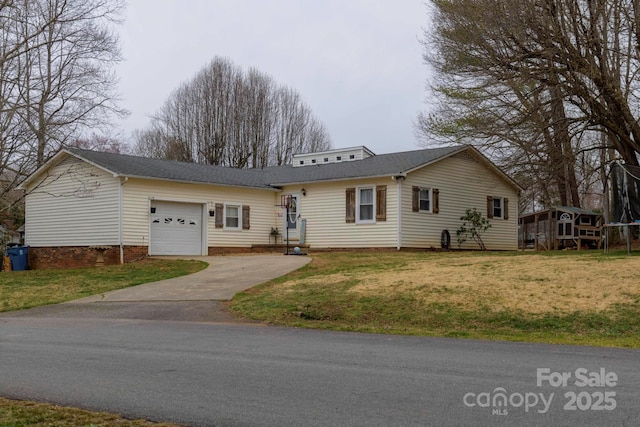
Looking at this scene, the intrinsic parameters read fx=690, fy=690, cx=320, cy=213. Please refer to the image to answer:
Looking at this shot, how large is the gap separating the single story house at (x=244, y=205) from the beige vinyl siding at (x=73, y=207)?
0.04 metres

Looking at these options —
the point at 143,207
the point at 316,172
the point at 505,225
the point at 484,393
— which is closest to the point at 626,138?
the point at 505,225

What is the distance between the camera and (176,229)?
89.8ft

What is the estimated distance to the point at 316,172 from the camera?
3019cm

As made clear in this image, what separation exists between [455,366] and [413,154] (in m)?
21.8

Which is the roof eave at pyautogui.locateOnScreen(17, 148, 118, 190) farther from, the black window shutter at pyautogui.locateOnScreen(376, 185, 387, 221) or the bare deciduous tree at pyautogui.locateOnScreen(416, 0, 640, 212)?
the bare deciduous tree at pyautogui.locateOnScreen(416, 0, 640, 212)

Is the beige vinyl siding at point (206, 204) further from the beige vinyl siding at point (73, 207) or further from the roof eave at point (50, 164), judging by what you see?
the roof eave at point (50, 164)

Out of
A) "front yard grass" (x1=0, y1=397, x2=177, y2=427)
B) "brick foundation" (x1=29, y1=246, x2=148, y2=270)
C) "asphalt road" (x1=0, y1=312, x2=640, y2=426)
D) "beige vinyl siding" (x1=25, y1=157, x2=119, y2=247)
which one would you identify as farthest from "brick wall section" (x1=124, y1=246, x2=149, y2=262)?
"front yard grass" (x1=0, y1=397, x2=177, y2=427)

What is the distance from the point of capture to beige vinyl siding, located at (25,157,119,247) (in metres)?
25.9

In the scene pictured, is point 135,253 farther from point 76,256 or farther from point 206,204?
point 206,204

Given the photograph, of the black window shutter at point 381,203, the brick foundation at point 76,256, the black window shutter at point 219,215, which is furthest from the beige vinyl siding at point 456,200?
the brick foundation at point 76,256

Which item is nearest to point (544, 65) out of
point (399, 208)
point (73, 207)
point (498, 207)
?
point (399, 208)

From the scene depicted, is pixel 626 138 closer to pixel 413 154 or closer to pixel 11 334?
pixel 413 154

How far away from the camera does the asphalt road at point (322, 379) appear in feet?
20.2

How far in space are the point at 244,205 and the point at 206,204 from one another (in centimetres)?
188
